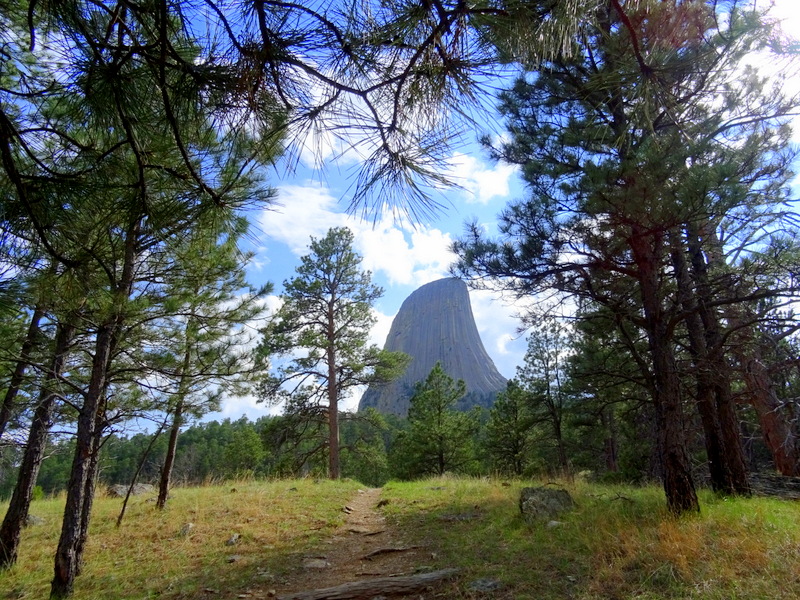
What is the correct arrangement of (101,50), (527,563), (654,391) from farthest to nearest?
1. (654,391)
2. (527,563)
3. (101,50)

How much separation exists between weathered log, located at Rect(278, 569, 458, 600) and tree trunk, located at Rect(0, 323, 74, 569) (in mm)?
3762

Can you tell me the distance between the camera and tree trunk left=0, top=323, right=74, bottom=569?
16.7ft

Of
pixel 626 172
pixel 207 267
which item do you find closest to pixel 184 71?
pixel 626 172

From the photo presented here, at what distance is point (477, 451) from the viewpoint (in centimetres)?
2227

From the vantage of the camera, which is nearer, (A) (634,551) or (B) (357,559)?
(A) (634,551)

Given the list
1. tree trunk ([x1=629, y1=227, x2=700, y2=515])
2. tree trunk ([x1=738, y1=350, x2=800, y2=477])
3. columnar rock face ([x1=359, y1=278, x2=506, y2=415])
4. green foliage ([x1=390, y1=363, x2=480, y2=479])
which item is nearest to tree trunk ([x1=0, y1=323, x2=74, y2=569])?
tree trunk ([x1=629, y1=227, x2=700, y2=515])

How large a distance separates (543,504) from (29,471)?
652 cm

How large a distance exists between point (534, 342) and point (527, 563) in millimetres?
13068

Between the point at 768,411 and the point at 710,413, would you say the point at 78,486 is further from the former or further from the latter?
the point at 768,411

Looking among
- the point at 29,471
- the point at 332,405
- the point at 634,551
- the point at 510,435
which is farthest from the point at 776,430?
the point at 29,471

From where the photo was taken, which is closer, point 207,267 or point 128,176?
point 128,176

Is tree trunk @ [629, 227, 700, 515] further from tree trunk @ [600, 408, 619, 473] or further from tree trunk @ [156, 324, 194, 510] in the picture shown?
tree trunk @ [600, 408, 619, 473]

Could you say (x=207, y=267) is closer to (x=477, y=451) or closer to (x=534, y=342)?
(x=534, y=342)

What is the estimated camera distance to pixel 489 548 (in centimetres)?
446
